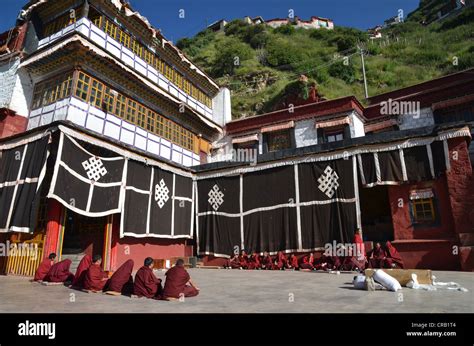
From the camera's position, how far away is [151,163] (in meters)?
13.4

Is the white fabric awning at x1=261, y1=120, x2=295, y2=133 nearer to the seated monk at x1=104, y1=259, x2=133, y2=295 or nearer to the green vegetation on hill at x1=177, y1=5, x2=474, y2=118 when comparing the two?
the green vegetation on hill at x1=177, y1=5, x2=474, y2=118

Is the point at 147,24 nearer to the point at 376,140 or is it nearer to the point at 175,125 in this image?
the point at 175,125

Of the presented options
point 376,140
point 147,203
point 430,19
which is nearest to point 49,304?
point 147,203

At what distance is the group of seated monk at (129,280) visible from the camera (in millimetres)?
6070

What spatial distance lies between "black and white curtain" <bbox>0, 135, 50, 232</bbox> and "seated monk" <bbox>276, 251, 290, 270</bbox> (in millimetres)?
8774

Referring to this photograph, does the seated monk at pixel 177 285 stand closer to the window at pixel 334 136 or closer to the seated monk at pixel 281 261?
the seated monk at pixel 281 261

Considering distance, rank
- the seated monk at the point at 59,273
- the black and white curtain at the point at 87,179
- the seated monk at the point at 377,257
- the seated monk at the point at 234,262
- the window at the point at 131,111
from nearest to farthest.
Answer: the seated monk at the point at 59,273 < the black and white curtain at the point at 87,179 < the seated monk at the point at 377,257 < the seated monk at the point at 234,262 < the window at the point at 131,111

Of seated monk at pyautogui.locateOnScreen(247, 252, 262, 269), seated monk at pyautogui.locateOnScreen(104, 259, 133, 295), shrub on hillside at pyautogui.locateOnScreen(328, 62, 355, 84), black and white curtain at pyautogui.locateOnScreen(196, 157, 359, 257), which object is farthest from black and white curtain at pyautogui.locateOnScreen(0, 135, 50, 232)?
shrub on hillside at pyautogui.locateOnScreen(328, 62, 355, 84)

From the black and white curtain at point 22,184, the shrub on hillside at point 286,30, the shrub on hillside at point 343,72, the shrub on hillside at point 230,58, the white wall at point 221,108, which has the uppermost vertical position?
the shrub on hillside at point 286,30

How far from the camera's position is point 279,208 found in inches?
540

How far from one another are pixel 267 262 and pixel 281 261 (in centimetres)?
61

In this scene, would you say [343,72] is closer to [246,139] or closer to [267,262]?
[246,139]

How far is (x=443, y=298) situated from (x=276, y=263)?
311 inches

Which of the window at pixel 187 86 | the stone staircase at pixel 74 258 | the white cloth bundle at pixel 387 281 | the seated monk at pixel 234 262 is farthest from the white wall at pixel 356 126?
the stone staircase at pixel 74 258
